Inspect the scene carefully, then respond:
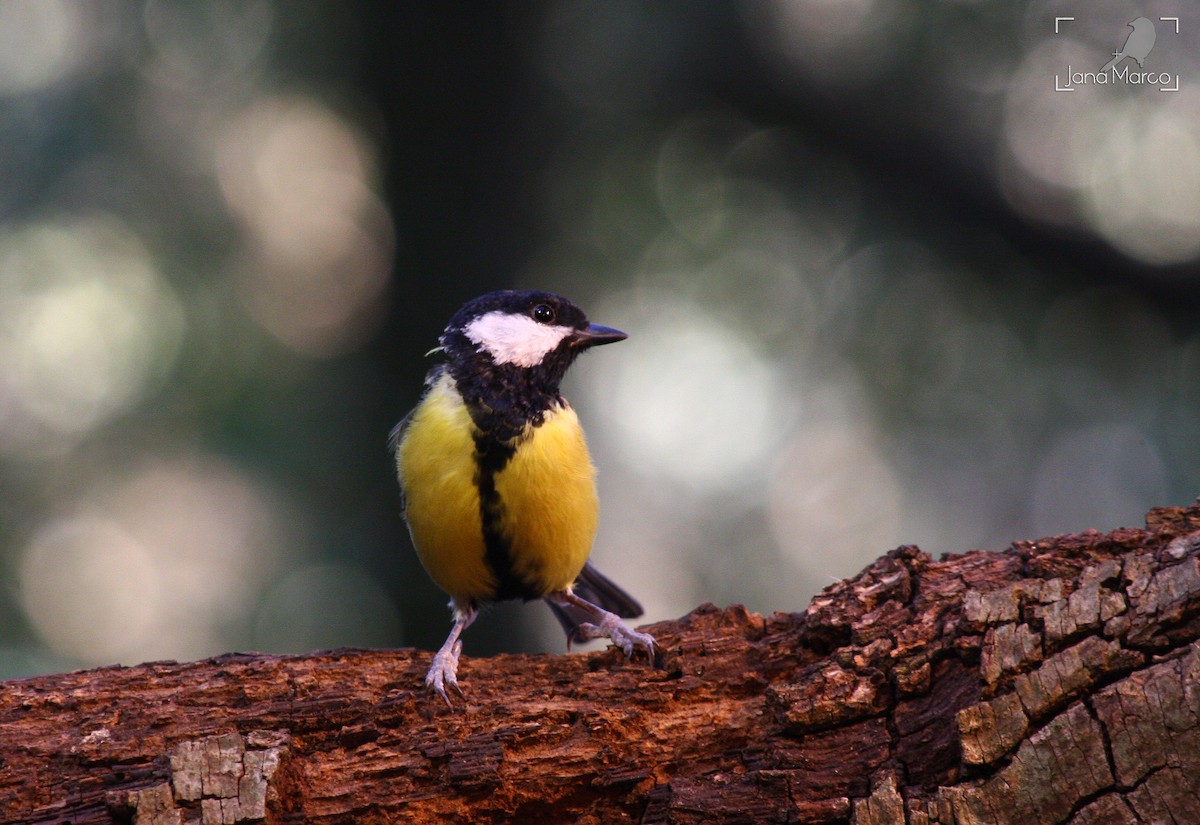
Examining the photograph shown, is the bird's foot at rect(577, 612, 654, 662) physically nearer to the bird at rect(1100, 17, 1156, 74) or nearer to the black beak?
the black beak

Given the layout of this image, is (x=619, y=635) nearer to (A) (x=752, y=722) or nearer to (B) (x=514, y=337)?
(A) (x=752, y=722)

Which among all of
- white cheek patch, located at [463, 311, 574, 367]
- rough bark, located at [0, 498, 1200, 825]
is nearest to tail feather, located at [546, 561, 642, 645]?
white cheek patch, located at [463, 311, 574, 367]

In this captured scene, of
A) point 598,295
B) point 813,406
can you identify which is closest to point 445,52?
point 598,295

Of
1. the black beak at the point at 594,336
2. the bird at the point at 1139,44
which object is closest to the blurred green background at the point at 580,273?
the bird at the point at 1139,44

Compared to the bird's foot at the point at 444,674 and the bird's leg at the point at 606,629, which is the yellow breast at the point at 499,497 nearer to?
the bird's leg at the point at 606,629

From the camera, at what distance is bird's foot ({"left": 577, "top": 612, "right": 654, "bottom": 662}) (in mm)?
3682

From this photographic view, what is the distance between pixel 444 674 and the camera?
3.58 m

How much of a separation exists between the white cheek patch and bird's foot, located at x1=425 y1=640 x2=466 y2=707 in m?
1.39

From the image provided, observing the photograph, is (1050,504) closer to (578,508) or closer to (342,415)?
(578,508)

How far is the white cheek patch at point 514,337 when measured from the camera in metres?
4.55

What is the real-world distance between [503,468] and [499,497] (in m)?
0.12

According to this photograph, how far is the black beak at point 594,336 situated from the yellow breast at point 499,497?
466mm

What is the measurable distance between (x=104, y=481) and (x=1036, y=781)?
636 centimetres

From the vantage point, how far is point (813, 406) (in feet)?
23.2
